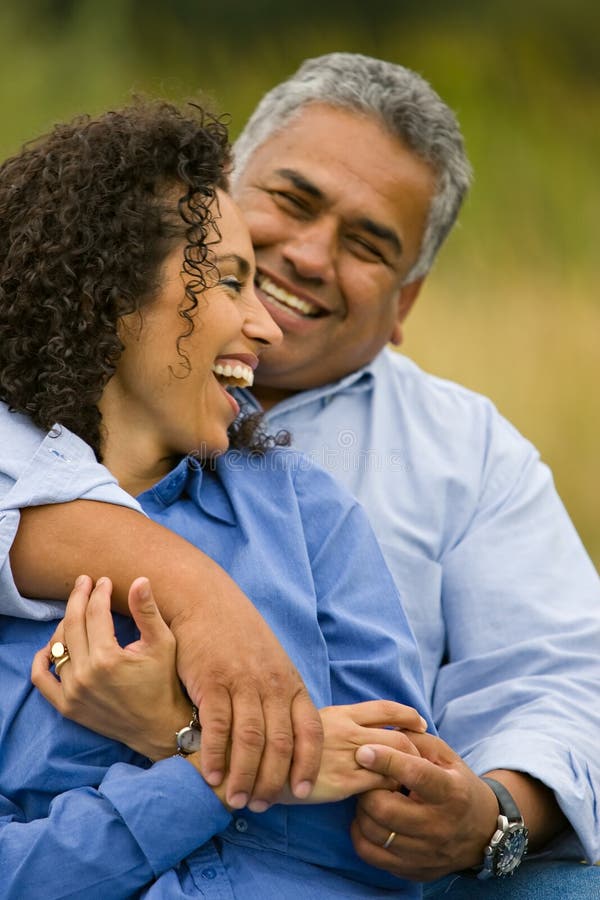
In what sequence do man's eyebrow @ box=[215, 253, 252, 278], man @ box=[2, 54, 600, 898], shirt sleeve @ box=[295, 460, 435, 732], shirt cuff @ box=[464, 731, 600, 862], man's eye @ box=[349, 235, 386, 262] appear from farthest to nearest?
Result: man's eye @ box=[349, 235, 386, 262]
man @ box=[2, 54, 600, 898]
shirt cuff @ box=[464, 731, 600, 862]
man's eyebrow @ box=[215, 253, 252, 278]
shirt sleeve @ box=[295, 460, 435, 732]

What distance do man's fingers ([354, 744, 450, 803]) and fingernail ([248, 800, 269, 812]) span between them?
145 millimetres

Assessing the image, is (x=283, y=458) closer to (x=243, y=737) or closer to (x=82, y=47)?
(x=243, y=737)

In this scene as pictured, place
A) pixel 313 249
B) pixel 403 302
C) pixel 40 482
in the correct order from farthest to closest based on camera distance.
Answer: pixel 403 302
pixel 313 249
pixel 40 482

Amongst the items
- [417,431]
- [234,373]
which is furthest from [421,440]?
[234,373]

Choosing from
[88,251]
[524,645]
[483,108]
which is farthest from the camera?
[483,108]

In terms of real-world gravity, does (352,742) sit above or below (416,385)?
below

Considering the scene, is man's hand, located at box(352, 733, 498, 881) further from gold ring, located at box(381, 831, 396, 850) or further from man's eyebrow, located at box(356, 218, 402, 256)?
man's eyebrow, located at box(356, 218, 402, 256)

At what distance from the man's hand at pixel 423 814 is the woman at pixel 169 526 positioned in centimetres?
3

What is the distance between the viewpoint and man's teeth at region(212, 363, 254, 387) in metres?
1.81

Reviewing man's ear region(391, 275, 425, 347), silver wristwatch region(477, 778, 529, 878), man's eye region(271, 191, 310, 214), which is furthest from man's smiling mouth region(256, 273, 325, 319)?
silver wristwatch region(477, 778, 529, 878)

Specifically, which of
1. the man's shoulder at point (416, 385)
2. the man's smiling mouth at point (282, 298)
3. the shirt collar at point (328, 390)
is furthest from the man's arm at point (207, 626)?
the man's shoulder at point (416, 385)

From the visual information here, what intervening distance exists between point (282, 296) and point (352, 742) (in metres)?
1.18

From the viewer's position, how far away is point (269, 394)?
2.54 m

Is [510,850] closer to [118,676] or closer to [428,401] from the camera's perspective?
[118,676]
